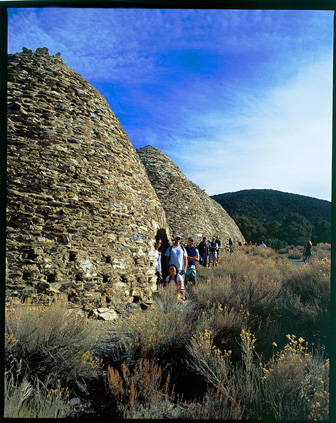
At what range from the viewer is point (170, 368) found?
10.0 feet

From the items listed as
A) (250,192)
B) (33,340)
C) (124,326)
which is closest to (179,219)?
(124,326)

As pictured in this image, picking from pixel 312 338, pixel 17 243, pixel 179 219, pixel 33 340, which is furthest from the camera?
pixel 179 219

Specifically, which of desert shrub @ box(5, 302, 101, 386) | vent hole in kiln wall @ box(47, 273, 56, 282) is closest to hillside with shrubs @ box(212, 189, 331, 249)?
vent hole in kiln wall @ box(47, 273, 56, 282)

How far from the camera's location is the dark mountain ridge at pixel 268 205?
47750 millimetres

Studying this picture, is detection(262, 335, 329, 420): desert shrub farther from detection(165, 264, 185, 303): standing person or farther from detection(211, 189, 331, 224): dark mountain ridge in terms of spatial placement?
detection(211, 189, 331, 224): dark mountain ridge

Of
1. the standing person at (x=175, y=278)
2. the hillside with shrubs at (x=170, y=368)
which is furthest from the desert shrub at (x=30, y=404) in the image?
the standing person at (x=175, y=278)

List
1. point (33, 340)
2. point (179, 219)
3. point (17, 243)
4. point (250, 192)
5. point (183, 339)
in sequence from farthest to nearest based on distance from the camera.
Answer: point (250, 192) < point (179, 219) < point (17, 243) < point (183, 339) < point (33, 340)

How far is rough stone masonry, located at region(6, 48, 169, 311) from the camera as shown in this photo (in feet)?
13.6

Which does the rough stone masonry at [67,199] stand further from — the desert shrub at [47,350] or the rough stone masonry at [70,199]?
the desert shrub at [47,350]

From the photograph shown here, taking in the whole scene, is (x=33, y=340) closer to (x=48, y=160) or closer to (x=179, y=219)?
(x=48, y=160)

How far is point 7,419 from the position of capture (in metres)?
2.27

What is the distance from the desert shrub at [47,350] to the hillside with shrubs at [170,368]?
0.01 m

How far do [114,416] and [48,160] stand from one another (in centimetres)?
387

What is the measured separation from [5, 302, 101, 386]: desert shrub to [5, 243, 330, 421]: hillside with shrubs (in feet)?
0.03
